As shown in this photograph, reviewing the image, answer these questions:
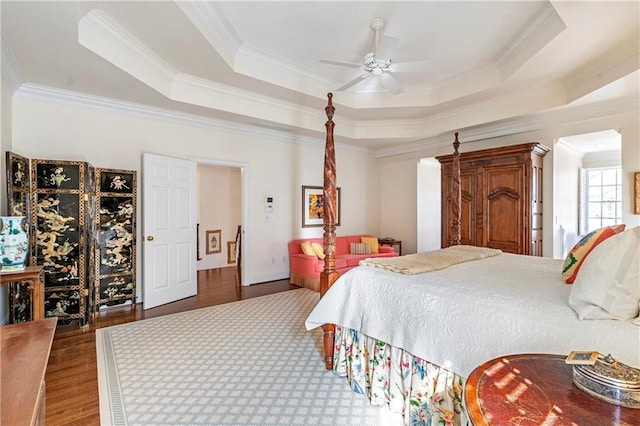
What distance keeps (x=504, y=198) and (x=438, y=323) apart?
381 cm

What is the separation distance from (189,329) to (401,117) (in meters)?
4.84

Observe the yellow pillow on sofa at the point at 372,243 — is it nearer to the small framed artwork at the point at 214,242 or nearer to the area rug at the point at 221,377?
the area rug at the point at 221,377

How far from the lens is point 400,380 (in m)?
1.89

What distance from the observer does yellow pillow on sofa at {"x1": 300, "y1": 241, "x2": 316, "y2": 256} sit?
534 cm

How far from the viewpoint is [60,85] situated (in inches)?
140

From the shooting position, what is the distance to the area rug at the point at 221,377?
6.43ft

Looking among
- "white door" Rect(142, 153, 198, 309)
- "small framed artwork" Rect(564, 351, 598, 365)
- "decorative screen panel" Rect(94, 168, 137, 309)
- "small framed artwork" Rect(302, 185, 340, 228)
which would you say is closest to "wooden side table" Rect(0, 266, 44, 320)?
"decorative screen panel" Rect(94, 168, 137, 309)

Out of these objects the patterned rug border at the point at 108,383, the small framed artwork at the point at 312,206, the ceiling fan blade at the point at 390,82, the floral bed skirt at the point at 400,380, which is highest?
the ceiling fan blade at the point at 390,82

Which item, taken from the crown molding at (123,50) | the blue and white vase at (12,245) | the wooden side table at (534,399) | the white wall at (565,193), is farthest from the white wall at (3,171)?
the white wall at (565,193)

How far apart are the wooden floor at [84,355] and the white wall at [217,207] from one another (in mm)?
1789

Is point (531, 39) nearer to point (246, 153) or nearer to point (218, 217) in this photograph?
point (246, 153)

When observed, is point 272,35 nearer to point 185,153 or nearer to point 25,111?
point 185,153

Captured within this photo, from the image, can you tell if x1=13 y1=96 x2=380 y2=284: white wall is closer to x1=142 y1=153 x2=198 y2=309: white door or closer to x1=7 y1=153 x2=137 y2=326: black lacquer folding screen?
x1=142 y1=153 x2=198 y2=309: white door

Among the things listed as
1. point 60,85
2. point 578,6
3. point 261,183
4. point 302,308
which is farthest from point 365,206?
point 60,85
